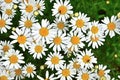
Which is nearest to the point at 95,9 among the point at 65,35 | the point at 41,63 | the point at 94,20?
the point at 94,20

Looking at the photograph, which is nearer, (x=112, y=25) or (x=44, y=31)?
(x=44, y=31)

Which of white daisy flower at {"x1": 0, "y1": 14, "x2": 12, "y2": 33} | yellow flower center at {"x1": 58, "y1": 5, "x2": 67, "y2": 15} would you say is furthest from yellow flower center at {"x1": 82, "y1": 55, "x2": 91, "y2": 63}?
white daisy flower at {"x1": 0, "y1": 14, "x2": 12, "y2": 33}

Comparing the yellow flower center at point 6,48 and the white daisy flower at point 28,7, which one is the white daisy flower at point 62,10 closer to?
the white daisy flower at point 28,7

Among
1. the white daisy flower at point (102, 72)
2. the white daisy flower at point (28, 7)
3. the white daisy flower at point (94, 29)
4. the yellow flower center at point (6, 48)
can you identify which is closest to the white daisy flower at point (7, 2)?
the white daisy flower at point (28, 7)

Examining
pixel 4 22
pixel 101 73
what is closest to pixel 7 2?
pixel 4 22

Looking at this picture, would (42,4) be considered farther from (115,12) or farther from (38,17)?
(115,12)

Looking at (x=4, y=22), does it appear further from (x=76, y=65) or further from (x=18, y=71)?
(x=76, y=65)
